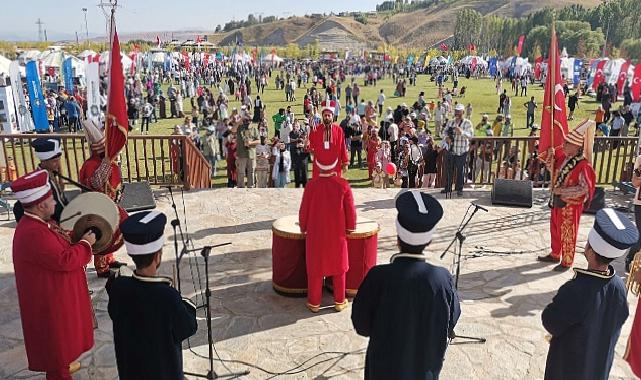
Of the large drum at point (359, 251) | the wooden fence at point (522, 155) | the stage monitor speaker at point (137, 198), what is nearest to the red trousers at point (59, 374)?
the large drum at point (359, 251)

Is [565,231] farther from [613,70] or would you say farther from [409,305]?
[613,70]

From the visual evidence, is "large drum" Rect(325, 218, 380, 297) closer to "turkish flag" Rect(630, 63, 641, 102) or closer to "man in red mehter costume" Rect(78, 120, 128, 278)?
"man in red mehter costume" Rect(78, 120, 128, 278)

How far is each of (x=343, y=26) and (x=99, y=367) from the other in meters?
190

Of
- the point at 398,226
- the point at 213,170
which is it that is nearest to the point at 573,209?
the point at 398,226

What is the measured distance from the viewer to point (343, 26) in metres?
185

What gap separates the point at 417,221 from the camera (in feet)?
10.1

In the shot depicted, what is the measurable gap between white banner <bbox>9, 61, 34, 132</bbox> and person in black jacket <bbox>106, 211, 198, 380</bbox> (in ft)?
63.1

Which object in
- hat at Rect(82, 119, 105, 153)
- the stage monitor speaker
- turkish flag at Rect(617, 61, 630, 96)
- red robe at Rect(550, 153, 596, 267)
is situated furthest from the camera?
turkish flag at Rect(617, 61, 630, 96)

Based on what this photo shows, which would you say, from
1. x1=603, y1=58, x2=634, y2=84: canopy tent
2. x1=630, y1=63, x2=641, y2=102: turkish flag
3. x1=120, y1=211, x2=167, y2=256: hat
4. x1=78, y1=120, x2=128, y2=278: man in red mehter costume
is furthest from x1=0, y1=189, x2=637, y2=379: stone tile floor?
x1=603, y1=58, x2=634, y2=84: canopy tent

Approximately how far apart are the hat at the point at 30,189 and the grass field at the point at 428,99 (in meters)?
10.9

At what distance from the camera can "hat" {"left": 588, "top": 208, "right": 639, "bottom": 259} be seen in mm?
3213

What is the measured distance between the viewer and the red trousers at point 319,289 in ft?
19.2

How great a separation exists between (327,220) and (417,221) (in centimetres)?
258

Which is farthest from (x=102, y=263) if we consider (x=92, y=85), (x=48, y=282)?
(x=92, y=85)
